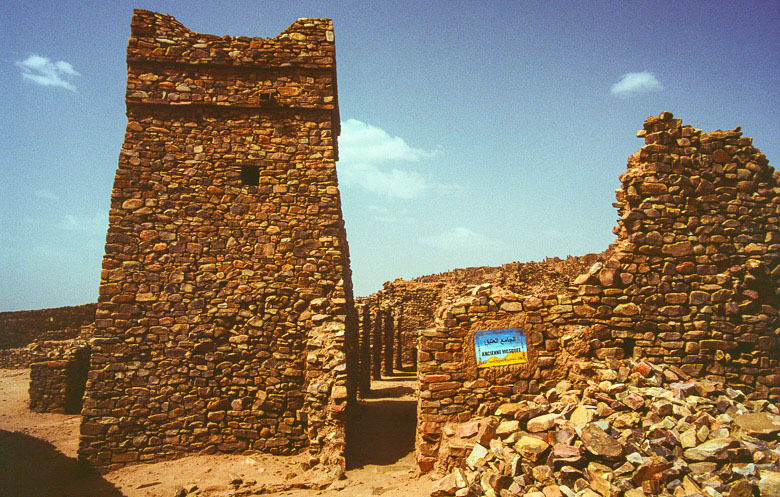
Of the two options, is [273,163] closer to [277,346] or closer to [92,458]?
[277,346]

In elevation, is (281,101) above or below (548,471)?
above

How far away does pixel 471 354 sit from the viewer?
680 centimetres

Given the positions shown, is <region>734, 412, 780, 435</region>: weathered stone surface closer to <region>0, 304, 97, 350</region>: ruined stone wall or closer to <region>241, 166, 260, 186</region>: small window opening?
<region>241, 166, 260, 186</region>: small window opening

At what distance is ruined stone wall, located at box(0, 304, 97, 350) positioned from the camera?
2184 centimetres

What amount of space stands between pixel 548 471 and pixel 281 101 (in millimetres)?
8408

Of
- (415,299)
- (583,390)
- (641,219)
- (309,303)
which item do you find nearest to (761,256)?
(641,219)

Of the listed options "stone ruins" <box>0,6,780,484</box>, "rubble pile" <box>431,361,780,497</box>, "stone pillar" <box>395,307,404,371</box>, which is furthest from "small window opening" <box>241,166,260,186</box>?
"stone pillar" <box>395,307,404,371</box>

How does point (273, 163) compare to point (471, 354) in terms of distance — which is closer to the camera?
point (471, 354)

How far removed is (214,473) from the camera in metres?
7.15

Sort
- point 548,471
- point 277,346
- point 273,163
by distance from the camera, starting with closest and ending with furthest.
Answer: point 548,471, point 277,346, point 273,163

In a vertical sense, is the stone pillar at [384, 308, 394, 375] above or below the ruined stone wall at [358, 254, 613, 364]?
below

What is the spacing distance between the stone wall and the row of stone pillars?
21.1ft

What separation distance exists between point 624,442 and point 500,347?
7.33 ft

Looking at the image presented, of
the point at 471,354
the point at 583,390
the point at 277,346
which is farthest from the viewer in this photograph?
the point at 277,346
